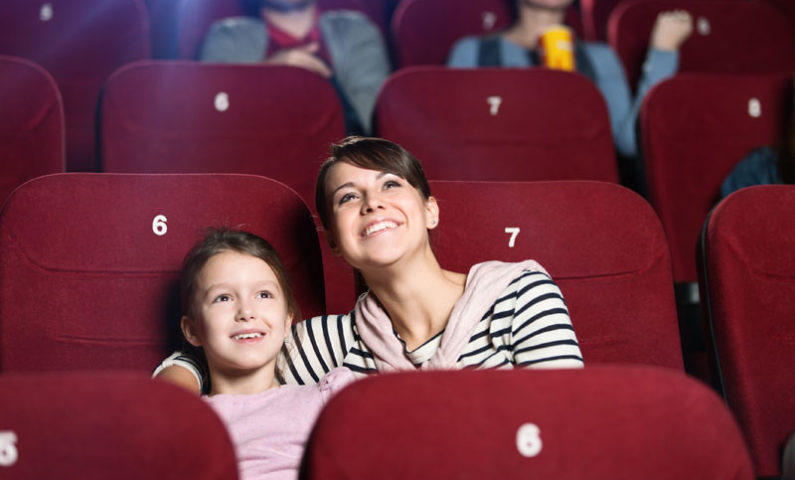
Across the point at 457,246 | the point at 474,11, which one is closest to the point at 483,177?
the point at 457,246

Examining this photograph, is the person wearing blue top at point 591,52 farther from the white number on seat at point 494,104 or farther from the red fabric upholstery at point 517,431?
the red fabric upholstery at point 517,431

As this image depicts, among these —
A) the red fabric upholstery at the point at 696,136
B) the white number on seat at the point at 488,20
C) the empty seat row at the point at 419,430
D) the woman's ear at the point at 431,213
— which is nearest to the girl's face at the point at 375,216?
the woman's ear at the point at 431,213

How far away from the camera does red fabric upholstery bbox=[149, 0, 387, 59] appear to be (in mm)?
1103

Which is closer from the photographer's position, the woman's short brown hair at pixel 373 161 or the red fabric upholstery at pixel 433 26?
the woman's short brown hair at pixel 373 161

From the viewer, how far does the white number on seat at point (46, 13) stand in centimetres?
98

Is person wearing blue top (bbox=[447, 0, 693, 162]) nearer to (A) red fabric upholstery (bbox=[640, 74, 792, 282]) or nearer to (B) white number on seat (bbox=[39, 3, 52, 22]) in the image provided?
(A) red fabric upholstery (bbox=[640, 74, 792, 282])

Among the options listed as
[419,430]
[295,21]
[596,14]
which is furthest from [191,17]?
[419,430]

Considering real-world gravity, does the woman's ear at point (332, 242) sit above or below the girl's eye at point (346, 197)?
below

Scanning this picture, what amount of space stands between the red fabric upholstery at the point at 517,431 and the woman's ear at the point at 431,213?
248mm

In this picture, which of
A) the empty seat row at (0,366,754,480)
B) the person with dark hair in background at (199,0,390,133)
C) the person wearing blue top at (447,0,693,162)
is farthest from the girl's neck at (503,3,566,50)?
the empty seat row at (0,366,754,480)

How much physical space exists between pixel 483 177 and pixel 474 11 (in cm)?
48

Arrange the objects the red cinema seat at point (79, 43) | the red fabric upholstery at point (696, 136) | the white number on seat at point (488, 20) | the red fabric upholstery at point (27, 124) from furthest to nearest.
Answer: the white number on seat at point (488, 20), the red cinema seat at point (79, 43), the red fabric upholstery at point (696, 136), the red fabric upholstery at point (27, 124)

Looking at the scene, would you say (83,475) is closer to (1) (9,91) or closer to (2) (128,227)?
(2) (128,227)

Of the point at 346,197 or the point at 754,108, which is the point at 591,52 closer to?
the point at 754,108
